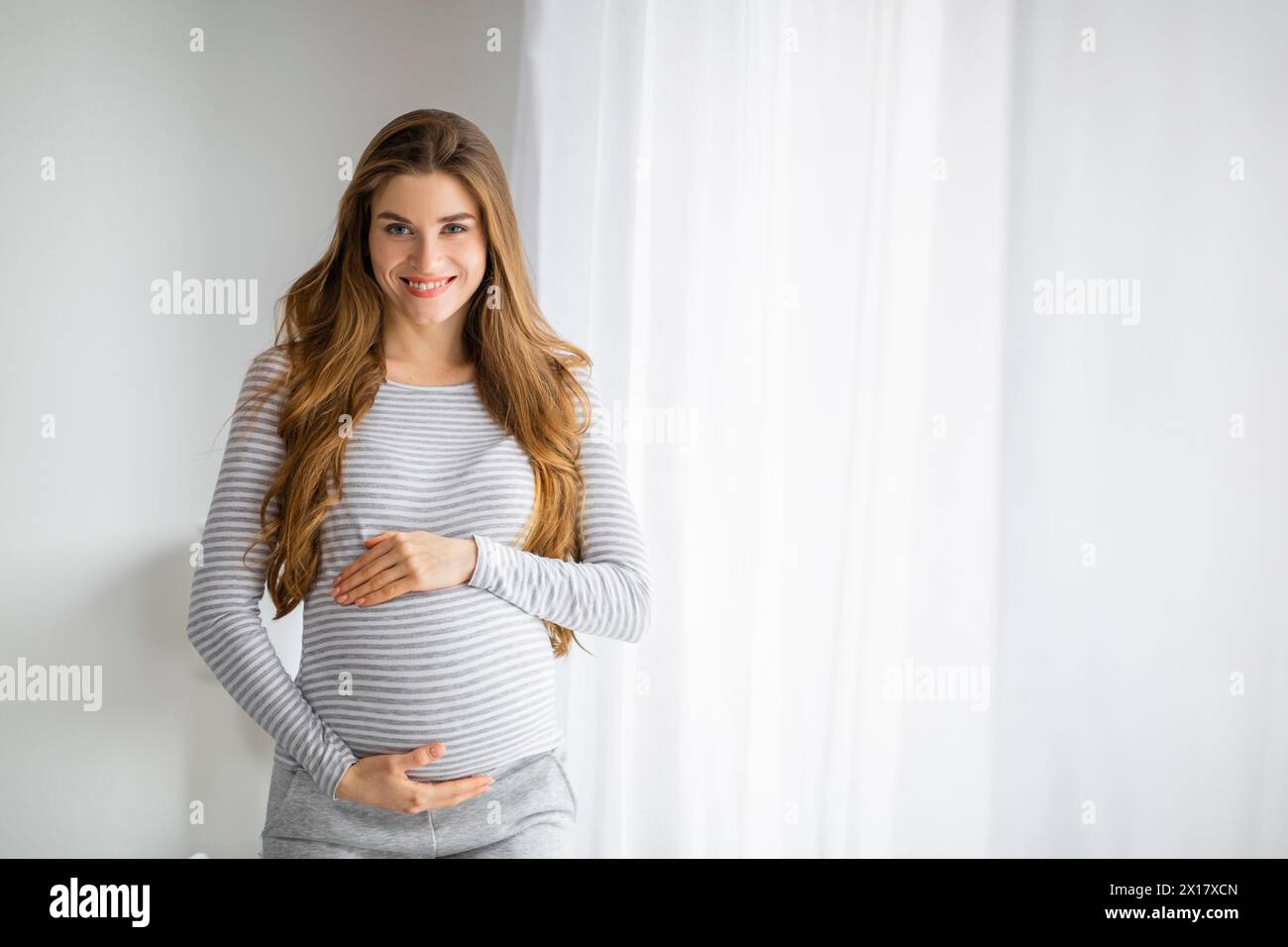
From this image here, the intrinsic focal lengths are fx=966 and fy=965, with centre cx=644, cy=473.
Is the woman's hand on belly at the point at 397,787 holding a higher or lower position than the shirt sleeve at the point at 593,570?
lower

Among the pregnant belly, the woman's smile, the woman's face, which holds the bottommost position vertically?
the pregnant belly

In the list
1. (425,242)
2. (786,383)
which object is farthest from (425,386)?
(786,383)

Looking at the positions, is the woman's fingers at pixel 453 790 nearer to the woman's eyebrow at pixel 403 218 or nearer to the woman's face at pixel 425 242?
the woman's face at pixel 425 242

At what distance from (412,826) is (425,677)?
0.56 ft

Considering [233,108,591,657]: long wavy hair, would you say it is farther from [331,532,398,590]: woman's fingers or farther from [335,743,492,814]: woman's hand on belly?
[335,743,492,814]: woman's hand on belly

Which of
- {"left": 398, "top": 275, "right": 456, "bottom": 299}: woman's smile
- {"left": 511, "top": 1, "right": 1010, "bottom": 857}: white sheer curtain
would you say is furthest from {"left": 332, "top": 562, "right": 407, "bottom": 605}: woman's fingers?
{"left": 511, "top": 1, "right": 1010, "bottom": 857}: white sheer curtain

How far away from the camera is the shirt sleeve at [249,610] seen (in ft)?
3.60

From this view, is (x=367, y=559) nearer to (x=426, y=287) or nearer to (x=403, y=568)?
(x=403, y=568)

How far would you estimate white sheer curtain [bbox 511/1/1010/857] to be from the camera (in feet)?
4.80

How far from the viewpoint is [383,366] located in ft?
4.03

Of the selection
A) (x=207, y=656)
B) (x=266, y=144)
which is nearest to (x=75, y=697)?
(x=207, y=656)

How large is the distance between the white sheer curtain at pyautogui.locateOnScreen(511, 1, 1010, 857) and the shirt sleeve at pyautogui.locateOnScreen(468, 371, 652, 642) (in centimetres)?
23

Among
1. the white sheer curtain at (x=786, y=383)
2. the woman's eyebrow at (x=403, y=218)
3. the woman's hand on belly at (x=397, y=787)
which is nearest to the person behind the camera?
the woman's hand on belly at (x=397, y=787)

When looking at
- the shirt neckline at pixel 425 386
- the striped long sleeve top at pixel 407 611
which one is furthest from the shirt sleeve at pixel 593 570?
the shirt neckline at pixel 425 386
